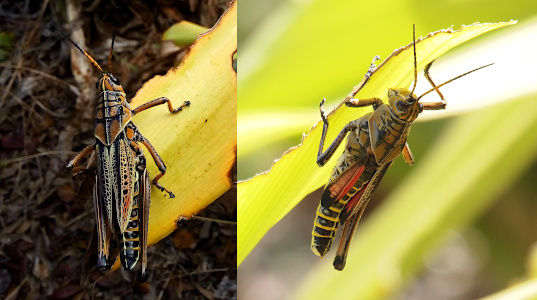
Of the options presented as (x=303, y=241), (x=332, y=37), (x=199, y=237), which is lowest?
(x=199, y=237)

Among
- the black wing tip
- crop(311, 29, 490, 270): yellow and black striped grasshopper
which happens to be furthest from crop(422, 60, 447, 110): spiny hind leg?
the black wing tip

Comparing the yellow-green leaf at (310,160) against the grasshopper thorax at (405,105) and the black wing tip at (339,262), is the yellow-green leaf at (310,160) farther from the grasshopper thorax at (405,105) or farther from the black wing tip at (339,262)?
the black wing tip at (339,262)

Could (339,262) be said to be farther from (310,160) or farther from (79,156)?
(79,156)

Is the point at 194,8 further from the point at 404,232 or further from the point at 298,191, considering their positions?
the point at 404,232

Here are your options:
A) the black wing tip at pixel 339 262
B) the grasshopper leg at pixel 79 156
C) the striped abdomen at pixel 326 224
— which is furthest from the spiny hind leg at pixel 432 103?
the grasshopper leg at pixel 79 156

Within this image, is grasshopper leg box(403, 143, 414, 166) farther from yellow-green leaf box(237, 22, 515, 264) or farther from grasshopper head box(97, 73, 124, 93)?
grasshopper head box(97, 73, 124, 93)

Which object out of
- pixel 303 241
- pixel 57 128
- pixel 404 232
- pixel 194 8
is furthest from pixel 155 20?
pixel 404 232

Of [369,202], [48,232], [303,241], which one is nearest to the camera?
[369,202]
